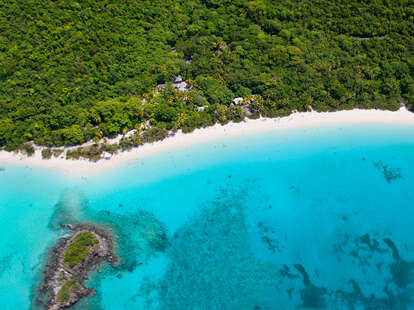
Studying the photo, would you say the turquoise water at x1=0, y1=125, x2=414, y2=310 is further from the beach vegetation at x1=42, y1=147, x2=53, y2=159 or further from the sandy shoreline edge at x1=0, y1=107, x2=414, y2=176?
the beach vegetation at x1=42, y1=147, x2=53, y2=159

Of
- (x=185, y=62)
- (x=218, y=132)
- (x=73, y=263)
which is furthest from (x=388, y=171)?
(x=73, y=263)

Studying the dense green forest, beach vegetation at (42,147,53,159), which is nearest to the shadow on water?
beach vegetation at (42,147,53,159)

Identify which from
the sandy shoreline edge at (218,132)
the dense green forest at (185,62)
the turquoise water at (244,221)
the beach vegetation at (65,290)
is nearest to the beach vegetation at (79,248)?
the beach vegetation at (65,290)

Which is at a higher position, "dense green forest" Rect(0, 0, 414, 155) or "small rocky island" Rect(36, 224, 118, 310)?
"dense green forest" Rect(0, 0, 414, 155)

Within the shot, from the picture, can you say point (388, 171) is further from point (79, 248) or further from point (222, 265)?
point (79, 248)

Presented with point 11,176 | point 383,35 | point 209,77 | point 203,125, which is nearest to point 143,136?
point 203,125

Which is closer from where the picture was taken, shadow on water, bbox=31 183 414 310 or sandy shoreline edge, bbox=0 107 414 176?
shadow on water, bbox=31 183 414 310
